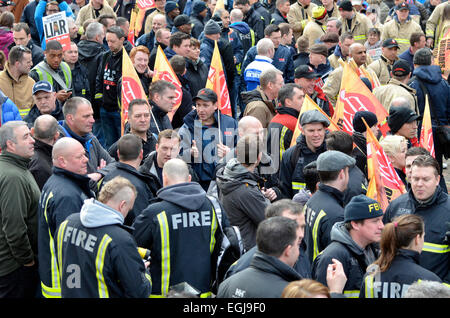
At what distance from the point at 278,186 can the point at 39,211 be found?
3.02 metres

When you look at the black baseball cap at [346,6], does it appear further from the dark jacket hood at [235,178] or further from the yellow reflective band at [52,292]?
the yellow reflective band at [52,292]

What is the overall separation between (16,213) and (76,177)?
67 cm

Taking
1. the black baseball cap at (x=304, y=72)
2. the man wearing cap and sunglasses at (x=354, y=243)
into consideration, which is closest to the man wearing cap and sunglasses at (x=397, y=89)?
the black baseball cap at (x=304, y=72)

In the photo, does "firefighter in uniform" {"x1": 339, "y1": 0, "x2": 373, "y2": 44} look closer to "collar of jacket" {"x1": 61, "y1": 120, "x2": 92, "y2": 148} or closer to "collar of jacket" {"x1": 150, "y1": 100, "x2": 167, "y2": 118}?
"collar of jacket" {"x1": 150, "y1": 100, "x2": 167, "y2": 118}

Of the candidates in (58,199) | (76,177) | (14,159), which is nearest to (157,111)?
(14,159)

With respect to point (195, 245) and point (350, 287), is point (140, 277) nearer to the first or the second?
point (195, 245)

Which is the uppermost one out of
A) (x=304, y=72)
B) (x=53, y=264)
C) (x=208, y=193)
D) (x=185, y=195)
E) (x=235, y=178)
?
(x=304, y=72)

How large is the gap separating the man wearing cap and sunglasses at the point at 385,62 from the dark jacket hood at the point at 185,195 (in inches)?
272

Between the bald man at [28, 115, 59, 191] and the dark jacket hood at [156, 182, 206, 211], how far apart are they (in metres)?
1.80

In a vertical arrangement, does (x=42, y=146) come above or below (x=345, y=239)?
above

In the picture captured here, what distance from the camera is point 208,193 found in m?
7.56

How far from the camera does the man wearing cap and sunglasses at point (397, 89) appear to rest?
10.3 meters

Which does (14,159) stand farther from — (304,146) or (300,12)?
(300,12)
